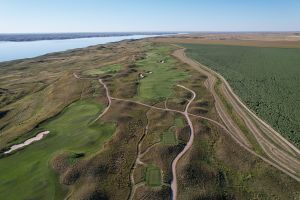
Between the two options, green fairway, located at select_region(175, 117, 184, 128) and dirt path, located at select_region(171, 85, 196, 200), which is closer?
dirt path, located at select_region(171, 85, 196, 200)

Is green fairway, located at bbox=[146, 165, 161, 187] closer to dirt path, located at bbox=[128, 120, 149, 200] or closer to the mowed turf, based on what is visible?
dirt path, located at bbox=[128, 120, 149, 200]

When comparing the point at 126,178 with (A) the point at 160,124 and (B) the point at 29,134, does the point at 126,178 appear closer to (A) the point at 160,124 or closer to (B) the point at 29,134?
(A) the point at 160,124

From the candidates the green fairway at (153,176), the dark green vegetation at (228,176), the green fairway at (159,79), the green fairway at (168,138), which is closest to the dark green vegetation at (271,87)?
the dark green vegetation at (228,176)

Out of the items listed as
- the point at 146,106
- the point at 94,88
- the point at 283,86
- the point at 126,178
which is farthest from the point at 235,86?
the point at 126,178

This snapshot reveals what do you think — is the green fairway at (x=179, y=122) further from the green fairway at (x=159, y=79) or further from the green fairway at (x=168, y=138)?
the green fairway at (x=159, y=79)

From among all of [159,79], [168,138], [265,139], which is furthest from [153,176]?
[159,79]

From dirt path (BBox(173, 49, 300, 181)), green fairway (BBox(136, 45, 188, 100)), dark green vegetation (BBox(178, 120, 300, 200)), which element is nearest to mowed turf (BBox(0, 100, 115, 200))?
green fairway (BBox(136, 45, 188, 100))

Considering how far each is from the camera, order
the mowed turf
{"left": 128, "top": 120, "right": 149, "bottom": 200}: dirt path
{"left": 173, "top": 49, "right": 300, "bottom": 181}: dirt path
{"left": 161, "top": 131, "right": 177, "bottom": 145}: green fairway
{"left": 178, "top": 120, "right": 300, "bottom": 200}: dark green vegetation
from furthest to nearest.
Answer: {"left": 161, "top": 131, "right": 177, "bottom": 145}: green fairway, {"left": 173, "top": 49, "right": 300, "bottom": 181}: dirt path, the mowed turf, {"left": 128, "top": 120, "right": 149, "bottom": 200}: dirt path, {"left": 178, "top": 120, "right": 300, "bottom": 200}: dark green vegetation
